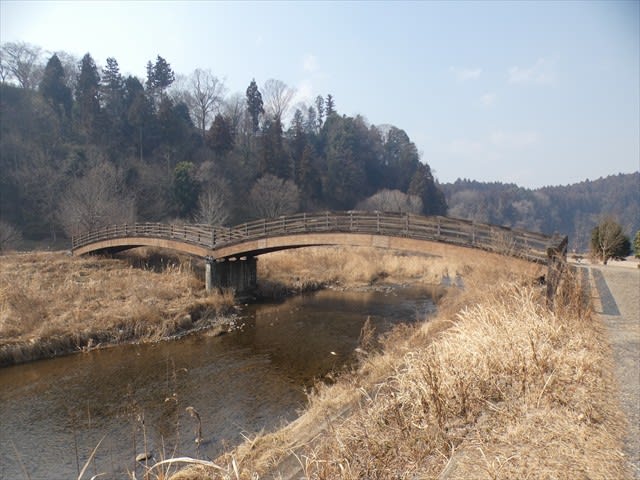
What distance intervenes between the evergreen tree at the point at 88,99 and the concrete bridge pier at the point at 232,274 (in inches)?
1355

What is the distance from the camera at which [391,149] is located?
3204 inches

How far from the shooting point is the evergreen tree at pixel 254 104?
64.1 metres

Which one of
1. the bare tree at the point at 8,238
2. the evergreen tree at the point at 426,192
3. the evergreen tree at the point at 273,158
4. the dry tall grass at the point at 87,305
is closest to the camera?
the dry tall grass at the point at 87,305

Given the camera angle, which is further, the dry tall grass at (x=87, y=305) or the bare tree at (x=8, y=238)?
the bare tree at (x=8, y=238)

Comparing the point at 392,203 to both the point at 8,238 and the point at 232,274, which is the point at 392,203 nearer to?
the point at 232,274

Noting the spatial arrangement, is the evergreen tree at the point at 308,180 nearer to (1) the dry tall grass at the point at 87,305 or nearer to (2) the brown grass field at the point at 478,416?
(1) the dry tall grass at the point at 87,305

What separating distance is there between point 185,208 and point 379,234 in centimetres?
3243

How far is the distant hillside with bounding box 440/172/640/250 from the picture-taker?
107706 millimetres

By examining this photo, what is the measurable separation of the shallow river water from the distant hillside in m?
86.4

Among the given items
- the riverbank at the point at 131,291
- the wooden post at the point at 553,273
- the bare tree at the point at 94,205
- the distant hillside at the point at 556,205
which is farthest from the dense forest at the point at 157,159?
the distant hillside at the point at 556,205

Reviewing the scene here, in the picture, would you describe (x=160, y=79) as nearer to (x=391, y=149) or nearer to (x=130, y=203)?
(x=130, y=203)

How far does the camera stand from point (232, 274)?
2230cm

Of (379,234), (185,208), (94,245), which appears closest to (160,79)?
(185,208)

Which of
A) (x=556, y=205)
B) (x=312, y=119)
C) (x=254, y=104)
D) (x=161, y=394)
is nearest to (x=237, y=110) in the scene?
(x=254, y=104)
